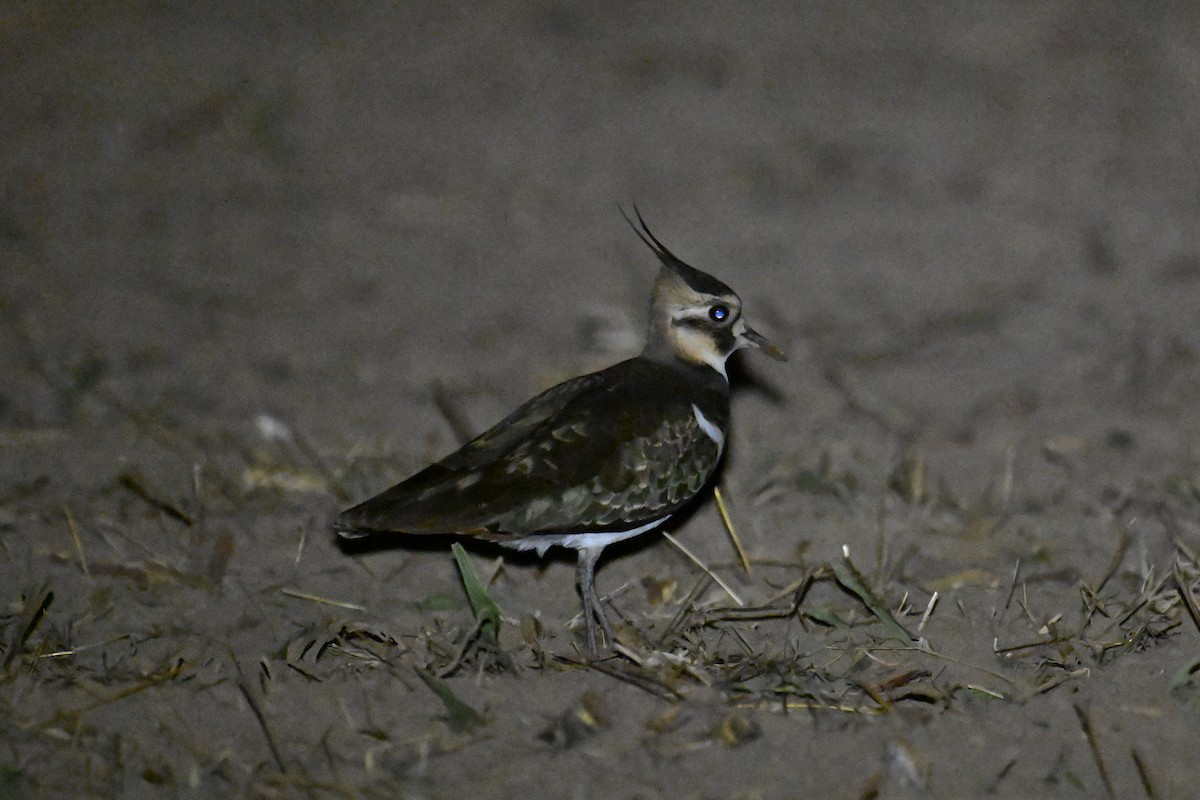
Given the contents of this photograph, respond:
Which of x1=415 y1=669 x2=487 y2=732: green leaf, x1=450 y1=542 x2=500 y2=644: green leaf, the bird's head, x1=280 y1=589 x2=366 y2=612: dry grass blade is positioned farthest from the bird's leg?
the bird's head

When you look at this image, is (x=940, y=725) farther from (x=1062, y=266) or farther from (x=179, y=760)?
(x=1062, y=266)

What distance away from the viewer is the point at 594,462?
4.03 meters

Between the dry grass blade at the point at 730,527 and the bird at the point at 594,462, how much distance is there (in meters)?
0.27

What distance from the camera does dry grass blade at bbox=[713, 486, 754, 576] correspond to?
440cm

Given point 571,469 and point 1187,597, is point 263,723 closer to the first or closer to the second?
point 571,469

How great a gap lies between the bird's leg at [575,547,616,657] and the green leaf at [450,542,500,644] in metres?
0.27

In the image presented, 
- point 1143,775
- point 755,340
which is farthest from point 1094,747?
point 755,340

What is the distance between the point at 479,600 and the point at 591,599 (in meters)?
0.36

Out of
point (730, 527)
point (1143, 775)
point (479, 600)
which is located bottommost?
point (730, 527)

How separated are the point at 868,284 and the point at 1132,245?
1.34 meters

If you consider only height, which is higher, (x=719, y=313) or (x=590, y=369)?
(x=719, y=313)

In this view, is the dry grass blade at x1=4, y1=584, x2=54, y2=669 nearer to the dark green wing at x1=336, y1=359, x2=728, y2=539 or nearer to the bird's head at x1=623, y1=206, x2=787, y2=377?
the dark green wing at x1=336, y1=359, x2=728, y2=539

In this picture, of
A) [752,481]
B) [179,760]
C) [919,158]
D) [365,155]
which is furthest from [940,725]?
[365,155]

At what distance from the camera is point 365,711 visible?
11.6 feet
